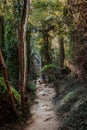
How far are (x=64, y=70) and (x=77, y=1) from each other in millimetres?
8880

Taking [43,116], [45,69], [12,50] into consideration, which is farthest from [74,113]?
[12,50]

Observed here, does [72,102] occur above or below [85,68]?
below

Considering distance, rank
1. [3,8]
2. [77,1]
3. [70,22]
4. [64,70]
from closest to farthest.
Result: [77,1] → [70,22] → [3,8] → [64,70]

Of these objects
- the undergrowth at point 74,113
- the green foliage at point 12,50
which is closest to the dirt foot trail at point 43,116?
the undergrowth at point 74,113

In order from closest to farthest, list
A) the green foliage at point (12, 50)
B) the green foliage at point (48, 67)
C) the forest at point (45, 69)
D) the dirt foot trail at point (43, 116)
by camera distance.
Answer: the forest at point (45, 69) < the dirt foot trail at point (43, 116) < the green foliage at point (12, 50) < the green foliage at point (48, 67)

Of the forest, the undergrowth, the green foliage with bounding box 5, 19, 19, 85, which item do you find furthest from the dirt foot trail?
the green foliage with bounding box 5, 19, 19, 85

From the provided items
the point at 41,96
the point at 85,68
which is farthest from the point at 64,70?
the point at 85,68

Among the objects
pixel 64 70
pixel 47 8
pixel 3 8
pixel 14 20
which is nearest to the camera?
pixel 3 8

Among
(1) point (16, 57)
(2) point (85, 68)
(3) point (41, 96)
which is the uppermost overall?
(2) point (85, 68)

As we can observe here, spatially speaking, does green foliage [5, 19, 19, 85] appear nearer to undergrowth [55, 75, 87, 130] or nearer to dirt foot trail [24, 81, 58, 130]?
dirt foot trail [24, 81, 58, 130]

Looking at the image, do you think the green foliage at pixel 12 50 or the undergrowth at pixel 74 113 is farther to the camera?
the green foliage at pixel 12 50

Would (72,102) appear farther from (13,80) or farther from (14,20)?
(14,20)

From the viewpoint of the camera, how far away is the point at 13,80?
12.1m

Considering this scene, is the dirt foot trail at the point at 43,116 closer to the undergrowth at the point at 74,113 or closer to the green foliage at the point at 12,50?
the undergrowth at the point at 74,113
